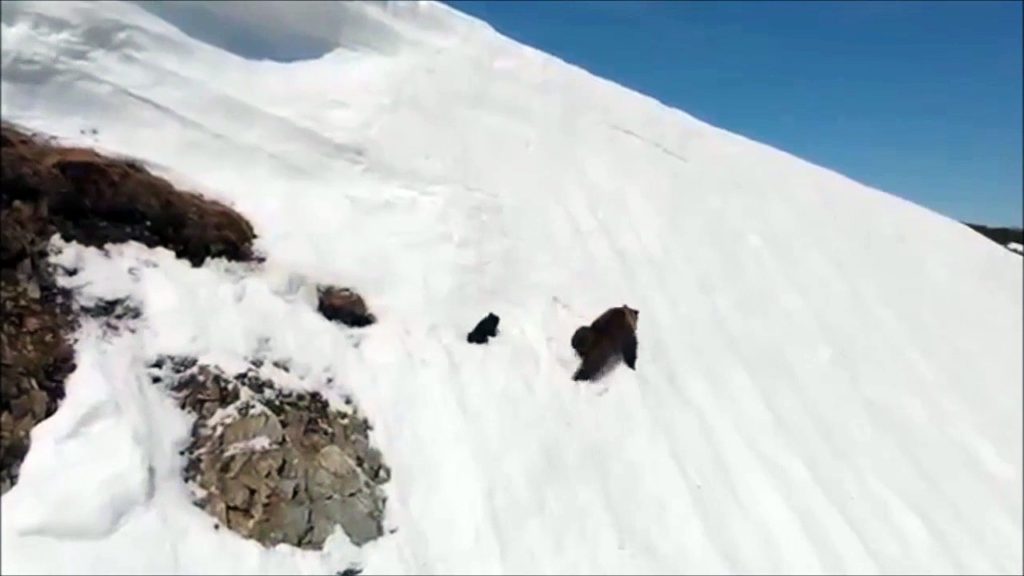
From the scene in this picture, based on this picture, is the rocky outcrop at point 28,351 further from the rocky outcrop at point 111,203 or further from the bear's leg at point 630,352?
the bear's leg at point 630,352

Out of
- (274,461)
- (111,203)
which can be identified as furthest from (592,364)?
(111,203)

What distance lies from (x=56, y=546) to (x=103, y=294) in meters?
1.98

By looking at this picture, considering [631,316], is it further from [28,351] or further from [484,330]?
[28,351]

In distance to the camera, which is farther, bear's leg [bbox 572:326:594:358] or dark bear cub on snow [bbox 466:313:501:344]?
bear's leg [bbox 572:326:594:358]

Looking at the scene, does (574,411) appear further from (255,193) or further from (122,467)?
(122,467)

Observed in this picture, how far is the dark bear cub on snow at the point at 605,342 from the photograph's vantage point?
9023mm

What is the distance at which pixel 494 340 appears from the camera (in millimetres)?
8727

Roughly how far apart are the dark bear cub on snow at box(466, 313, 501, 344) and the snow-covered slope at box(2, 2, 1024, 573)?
0.12 meters

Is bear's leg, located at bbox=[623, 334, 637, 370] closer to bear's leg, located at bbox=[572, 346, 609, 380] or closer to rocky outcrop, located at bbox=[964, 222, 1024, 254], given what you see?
bear's leg, located at bbox=[572, 346, 609, 380]

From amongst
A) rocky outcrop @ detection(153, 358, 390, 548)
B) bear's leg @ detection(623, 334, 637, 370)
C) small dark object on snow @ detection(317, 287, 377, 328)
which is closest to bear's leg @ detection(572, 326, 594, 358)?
bear's leg @ detection(623, 334, 637, 370)

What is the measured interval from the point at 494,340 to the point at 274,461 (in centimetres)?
285

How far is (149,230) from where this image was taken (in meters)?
7.15

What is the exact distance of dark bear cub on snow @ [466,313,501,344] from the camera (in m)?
8.59

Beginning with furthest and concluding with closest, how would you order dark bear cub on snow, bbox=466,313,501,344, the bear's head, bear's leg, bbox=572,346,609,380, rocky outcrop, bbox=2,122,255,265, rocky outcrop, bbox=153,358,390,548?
1. the bear's head
2. bear's leg, bbox=572,346,609,380
3. dark bear cub on snow, bbox=466,313,501,344
4. rocky outcrop, bbox=2,122,255,265
5. rocky outcrop, bbox=153,358,390,548
